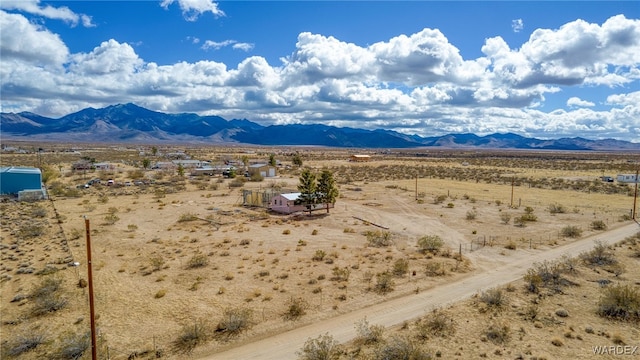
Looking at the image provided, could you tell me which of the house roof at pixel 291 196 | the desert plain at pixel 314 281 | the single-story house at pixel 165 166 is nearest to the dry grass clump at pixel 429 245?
the desert plain at pixel 314 281

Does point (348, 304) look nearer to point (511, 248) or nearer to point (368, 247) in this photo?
point (368, 247)

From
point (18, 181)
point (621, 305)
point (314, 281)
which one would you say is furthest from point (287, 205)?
point (18, 181)

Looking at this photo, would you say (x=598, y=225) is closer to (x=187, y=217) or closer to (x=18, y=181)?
(x=187, y=217)

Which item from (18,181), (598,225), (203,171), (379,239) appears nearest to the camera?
(379,239)

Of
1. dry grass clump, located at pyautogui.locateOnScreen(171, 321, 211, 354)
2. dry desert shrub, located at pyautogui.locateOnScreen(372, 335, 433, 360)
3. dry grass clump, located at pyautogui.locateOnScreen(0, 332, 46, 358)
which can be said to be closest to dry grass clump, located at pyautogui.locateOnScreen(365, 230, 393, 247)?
dry desert shrub, located at pyautogui.locateOnScreen(372, 335, 433, 360)

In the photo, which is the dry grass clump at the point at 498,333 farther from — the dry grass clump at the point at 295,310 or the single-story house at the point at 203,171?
the single-story house at the point at 203,171
